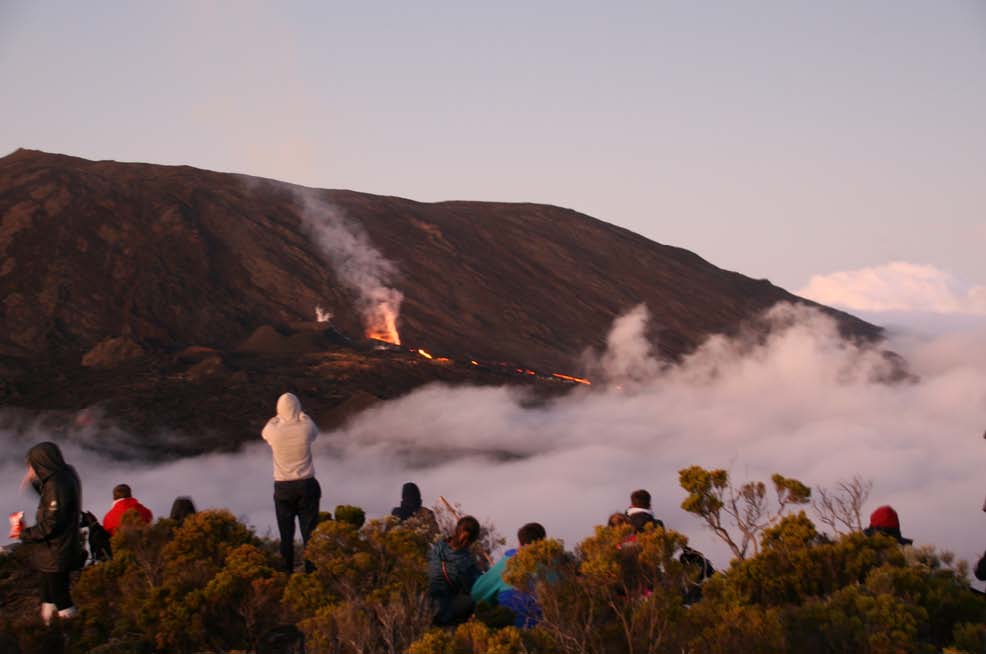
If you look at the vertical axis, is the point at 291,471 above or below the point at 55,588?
above

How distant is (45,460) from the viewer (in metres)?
7.56

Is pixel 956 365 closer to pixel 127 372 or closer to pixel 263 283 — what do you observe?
pixel 263 283

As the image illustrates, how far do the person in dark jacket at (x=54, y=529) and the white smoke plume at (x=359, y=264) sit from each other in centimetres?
4317

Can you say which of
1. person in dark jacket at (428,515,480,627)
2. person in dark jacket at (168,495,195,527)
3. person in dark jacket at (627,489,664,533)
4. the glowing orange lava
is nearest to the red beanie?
person in dark jacket at (627,489,664,533)

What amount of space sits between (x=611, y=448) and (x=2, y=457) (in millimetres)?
70409

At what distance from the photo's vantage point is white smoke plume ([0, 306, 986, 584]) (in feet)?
172

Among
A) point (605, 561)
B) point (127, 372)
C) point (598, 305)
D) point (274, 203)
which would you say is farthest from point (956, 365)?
point (605, 561)

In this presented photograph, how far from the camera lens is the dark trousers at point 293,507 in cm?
927

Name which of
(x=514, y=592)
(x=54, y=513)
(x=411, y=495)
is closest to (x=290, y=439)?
(x=411, y=495)

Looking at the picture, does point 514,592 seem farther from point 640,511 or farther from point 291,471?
point 291,471

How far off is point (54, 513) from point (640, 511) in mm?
4500

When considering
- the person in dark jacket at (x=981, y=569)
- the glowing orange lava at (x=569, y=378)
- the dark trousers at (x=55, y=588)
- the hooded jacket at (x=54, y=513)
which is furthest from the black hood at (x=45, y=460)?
the glowing orange lava at (x=569, y=378)

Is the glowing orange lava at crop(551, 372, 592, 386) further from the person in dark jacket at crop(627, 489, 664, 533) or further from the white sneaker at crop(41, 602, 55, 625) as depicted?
the white sneaker at crop(41, 602, 55, 625)

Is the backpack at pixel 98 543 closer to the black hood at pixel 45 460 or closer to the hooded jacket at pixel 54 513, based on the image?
the hooded jacket at pixel 54 513
